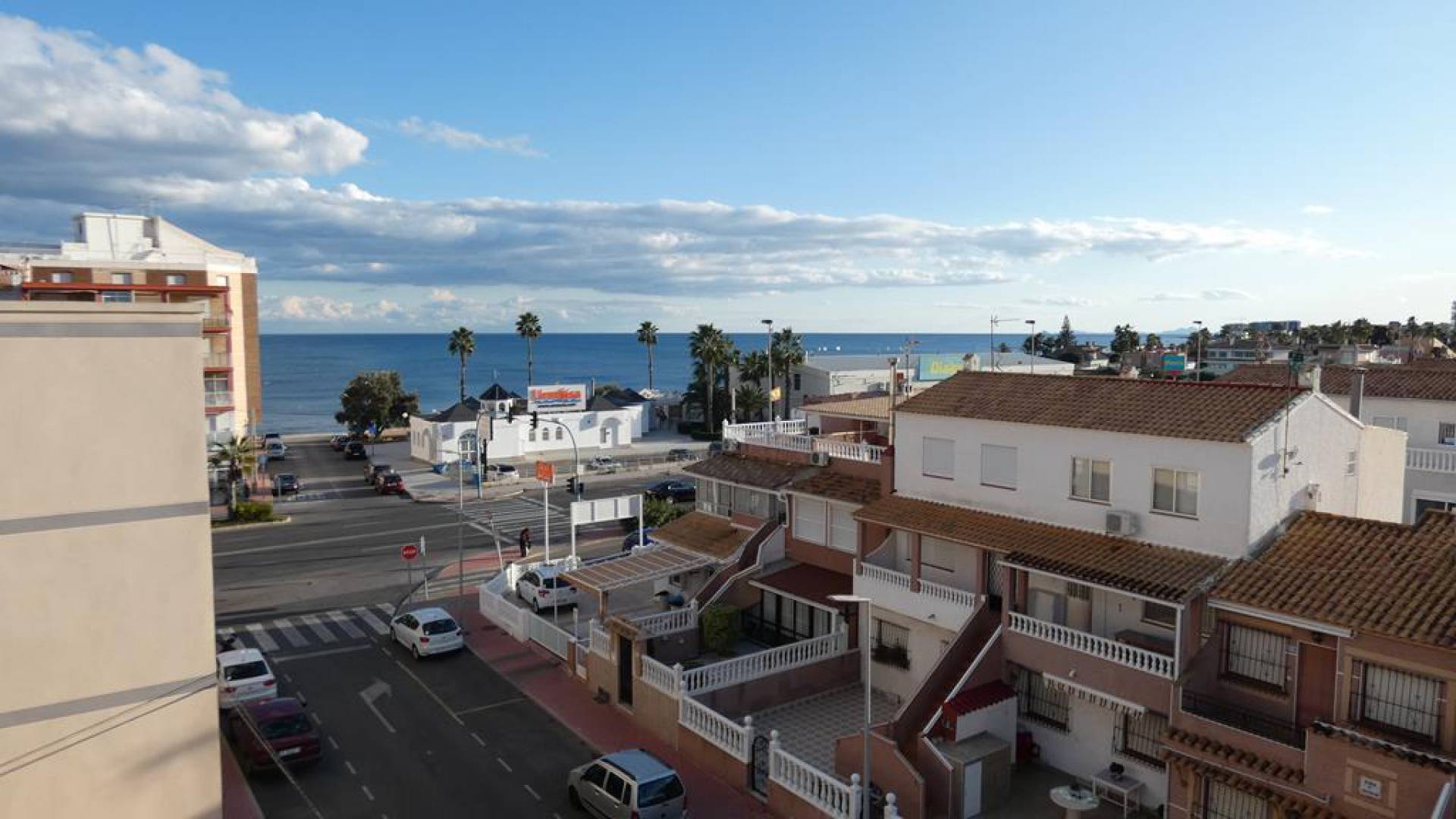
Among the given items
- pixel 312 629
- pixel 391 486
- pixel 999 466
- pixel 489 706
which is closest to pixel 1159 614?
pixel 999 466

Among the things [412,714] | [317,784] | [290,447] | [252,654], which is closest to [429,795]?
[317,784]

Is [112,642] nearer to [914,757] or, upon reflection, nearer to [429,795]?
[429,795]

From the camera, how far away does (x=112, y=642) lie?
43.7 ft

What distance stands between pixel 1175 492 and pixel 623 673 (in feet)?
51.4

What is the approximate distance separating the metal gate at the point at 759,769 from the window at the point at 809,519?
899 cm

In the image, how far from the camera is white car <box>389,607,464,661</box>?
29.9 m

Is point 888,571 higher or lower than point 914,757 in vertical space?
higher

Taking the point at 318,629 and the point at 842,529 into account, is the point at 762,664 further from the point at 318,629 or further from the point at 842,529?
the point at 318,629

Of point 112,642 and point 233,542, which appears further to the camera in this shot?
point 233,542

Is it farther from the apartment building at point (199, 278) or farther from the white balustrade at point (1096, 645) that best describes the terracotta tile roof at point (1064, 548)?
the apartment building at point (199, 278)

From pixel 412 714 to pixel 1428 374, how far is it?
39870 mm

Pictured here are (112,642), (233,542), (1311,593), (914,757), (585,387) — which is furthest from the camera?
(585,387)

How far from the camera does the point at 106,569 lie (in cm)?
1324

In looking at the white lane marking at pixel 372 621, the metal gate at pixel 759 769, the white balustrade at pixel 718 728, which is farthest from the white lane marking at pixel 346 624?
the metal gate at pixel 759 769
